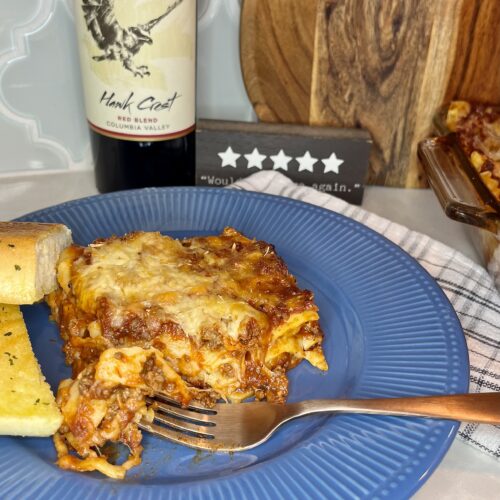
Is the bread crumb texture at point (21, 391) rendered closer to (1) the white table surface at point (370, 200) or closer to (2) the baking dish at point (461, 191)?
(1) the white table surface at point (370, 200)

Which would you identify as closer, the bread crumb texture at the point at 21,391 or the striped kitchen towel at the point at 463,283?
the bread crumb texture at the point at 21,391

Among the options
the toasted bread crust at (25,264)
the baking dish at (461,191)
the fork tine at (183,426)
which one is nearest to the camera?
the fork tine at (183,426)

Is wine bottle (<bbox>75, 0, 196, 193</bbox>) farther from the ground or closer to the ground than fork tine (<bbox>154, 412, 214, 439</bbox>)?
farther from the ground

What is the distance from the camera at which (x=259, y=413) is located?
3.37 feet

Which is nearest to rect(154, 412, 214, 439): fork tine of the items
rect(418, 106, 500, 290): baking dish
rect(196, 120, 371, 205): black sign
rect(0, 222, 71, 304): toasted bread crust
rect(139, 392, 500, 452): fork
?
rect(139, 392, 500, 452): fork

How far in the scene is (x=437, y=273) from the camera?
1445 mm

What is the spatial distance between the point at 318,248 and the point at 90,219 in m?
0.50

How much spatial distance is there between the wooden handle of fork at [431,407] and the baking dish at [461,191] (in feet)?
1.46

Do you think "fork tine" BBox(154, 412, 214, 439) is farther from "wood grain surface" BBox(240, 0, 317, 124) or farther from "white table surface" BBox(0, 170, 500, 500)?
"wood grain surface" BBox(240, 0, 317, 124)

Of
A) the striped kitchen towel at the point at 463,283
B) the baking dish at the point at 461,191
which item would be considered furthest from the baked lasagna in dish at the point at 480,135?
the striped kitchen towel at the point at 463,283

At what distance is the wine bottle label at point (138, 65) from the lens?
4.39 ft

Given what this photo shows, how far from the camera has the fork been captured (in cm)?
94

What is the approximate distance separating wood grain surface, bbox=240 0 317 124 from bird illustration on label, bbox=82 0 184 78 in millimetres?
346

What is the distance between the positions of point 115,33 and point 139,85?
117mm
